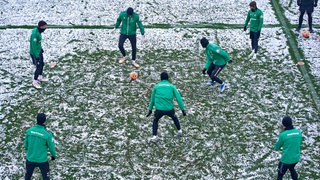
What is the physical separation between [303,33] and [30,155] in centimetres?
939

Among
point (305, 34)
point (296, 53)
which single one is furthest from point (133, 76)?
point (305, 34)

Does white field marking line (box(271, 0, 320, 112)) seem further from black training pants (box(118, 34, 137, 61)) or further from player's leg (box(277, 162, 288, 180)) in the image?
black training pants (box(118, 34, 137, 61))

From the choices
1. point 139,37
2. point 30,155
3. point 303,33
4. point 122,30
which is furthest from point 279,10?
point 30,155

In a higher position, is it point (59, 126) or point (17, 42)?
point (17, 42)

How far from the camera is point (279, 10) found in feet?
A: 49.1

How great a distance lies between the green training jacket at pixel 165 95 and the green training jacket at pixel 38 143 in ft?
7.79

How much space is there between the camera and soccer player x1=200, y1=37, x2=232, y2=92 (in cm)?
1023

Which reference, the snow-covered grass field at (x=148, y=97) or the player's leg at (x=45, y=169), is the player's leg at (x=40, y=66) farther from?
the player's leg at (x=45, y=169)

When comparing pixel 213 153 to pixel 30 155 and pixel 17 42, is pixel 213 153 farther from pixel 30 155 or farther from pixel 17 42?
pixel 17 42

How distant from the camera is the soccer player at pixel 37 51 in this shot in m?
10.2

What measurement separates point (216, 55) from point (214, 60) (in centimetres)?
18

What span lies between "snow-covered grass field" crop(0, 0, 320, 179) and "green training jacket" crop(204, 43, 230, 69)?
0.91 m

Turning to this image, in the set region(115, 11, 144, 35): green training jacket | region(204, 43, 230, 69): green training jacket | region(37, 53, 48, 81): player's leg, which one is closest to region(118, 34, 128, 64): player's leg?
region(115, 11, 144, 35): green training jacket

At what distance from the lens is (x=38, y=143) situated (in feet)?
24.0
